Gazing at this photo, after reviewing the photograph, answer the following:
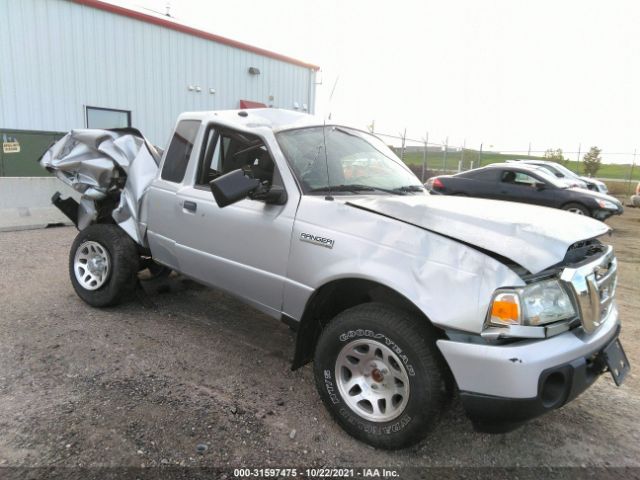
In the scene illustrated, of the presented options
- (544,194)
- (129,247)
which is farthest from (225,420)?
(544,194)

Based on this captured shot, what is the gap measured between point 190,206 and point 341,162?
1.29 metres

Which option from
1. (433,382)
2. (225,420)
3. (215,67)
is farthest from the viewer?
(215,67)

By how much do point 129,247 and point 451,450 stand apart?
3.37 m

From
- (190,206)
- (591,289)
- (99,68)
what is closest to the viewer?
(591,289)

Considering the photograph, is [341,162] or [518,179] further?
[518,179]

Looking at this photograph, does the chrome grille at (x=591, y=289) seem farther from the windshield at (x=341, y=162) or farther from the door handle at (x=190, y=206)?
the door handle at (x=190, y=206)

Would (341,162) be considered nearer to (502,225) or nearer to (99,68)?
(502,225)

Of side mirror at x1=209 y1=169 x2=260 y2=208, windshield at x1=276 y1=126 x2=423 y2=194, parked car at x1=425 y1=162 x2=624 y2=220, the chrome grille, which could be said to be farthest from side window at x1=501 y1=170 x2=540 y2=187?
side mirror at x1=209 y1=169 x2=260 y2=208

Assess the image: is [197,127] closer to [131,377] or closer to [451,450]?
[131,377]

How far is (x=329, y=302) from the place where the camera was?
10.0 feet

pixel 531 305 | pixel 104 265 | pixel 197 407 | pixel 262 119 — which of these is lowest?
pixel 197 407

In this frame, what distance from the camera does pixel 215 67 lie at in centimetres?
1580

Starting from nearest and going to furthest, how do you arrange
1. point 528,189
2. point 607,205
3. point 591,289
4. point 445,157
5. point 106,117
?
point 591,289 < point 607,205 < point 528,189 < point 106,117 < point 445,157

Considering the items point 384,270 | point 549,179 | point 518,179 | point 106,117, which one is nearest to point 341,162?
point 384,270
